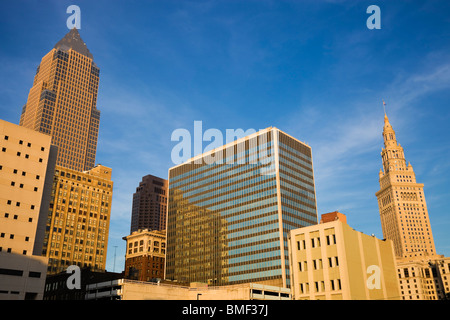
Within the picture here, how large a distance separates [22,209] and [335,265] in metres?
87.4

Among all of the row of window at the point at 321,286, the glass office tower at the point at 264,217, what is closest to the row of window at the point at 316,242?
the row of window at the point at 321,286

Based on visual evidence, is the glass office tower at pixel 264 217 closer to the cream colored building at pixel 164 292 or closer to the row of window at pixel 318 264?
the cream colored building at pixel 164 292

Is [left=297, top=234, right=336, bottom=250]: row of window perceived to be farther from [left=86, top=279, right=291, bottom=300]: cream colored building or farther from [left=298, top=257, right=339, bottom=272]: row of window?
[left=86, top=279, right=291, bottom=300]: cream colored building

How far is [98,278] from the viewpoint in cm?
16712

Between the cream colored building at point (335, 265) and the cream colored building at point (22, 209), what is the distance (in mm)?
71448

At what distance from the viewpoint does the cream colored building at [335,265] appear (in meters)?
84.0

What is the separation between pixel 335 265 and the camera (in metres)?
85.2

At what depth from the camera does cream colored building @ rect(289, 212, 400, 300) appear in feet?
276

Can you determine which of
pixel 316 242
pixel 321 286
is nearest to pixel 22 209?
pixel 316 242

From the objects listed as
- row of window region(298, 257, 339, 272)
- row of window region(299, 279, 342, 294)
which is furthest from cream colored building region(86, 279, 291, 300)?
row of window region(298, 257, 339, 272)

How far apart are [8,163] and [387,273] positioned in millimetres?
107880

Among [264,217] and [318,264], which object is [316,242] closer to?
[318,264]
